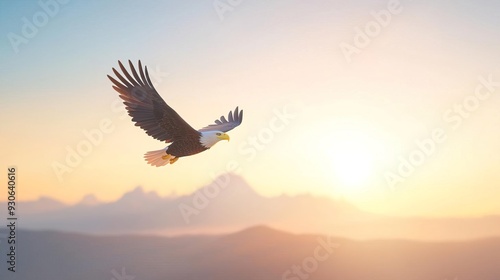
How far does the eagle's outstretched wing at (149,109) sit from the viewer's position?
852 cm

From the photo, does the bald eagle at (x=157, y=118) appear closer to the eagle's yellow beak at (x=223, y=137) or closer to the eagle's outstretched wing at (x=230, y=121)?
the eagle's yellow beak at (x=223, y=137)

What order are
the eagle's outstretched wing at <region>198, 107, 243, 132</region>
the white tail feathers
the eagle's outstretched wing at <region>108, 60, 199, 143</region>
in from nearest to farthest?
the eagle's outstretched wing at <region>108, 60, 199, 143</region>, the white tail feathers, the eagle's outstretched wing at <region>198, 107, 243, 132</region>

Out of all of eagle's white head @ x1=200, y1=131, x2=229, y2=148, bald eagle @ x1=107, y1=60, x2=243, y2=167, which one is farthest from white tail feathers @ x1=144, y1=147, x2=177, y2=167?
eagle's white head @ x1=200, y1=131, x2=229, y2=148

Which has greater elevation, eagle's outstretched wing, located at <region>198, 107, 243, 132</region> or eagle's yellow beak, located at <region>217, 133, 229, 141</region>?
eagle's outstretched wing, located at <region>198, 107, 243, 132</region>

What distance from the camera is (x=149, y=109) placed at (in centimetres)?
869

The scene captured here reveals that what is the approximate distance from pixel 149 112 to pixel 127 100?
0.34 m

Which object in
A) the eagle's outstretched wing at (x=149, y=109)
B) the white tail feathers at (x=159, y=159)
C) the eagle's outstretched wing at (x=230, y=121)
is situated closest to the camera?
the eagle's outstretched wing at (x=149, y=109)

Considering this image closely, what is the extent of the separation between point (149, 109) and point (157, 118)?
0.16 metres

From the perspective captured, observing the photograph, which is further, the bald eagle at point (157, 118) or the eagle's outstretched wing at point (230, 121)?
the eagle's outstretched wing at point (230, 121)

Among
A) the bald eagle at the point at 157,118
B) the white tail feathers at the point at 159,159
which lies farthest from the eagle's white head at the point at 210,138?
the white tail feathers at the point at 159,159

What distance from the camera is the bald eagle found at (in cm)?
854

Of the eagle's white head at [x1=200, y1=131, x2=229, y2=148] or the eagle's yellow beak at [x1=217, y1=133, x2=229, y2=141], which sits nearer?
the eagle's white head at [x1=200, y1=131, x2=229, y2=148]

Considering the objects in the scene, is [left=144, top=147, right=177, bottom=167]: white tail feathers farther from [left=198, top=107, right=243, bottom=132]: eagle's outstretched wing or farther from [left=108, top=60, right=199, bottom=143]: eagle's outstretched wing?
[left=198, top=107, right=243, bottom=132]: eagle's outstretched wing

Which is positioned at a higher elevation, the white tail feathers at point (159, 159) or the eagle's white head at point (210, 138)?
the white tail feathers at point (159, 159)
